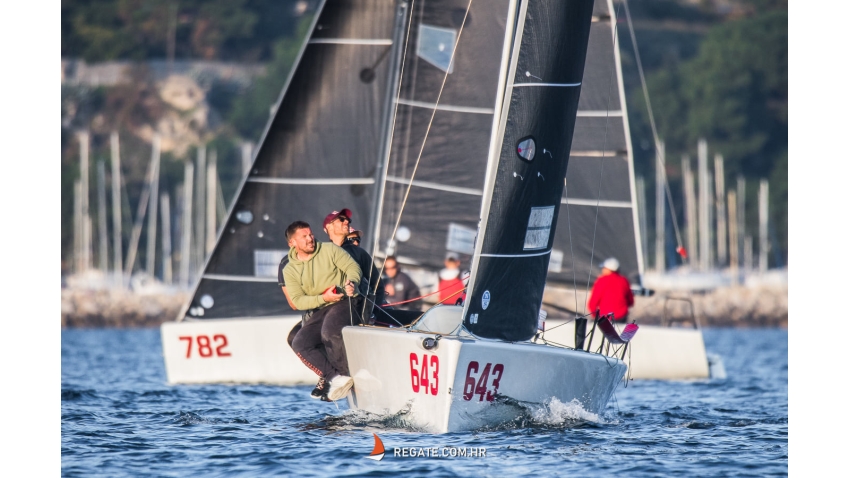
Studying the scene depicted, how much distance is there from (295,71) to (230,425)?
233 inches

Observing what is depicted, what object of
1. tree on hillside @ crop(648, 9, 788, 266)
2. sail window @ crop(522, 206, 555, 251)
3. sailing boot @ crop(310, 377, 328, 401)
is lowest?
sailing boot @ crop(310, 377, 328, 401)

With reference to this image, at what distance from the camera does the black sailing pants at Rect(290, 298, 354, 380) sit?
33.4ft

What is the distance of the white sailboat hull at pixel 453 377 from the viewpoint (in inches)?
367

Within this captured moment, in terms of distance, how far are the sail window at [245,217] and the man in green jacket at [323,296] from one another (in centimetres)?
529

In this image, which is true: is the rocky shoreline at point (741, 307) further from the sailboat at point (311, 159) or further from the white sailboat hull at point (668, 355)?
the sailboat at point (311, 159)

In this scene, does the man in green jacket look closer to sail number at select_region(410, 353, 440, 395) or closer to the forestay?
sail number at select_region(410, 353, 440, 395)

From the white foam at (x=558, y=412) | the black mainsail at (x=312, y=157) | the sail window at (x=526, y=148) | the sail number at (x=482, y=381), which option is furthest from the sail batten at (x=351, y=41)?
the sail number at (x=482, y=381)

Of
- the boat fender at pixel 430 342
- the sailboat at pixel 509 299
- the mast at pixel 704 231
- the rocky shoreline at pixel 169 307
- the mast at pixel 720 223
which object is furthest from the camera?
the mast at pixel 720 223

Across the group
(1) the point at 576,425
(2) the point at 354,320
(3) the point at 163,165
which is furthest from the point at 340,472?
(3) the point at 163,165

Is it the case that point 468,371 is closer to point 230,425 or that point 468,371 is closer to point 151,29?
point 230,425

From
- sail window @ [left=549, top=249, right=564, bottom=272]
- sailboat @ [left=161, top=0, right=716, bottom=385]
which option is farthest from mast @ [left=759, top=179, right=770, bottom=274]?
sailboat @ [left=161, top=0, right=716, bottom=385]

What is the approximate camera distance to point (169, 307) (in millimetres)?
43125

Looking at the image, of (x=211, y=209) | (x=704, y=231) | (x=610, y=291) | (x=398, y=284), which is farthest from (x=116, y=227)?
(x=610, y=291)

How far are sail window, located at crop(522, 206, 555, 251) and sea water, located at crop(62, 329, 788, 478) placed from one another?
103 cm
